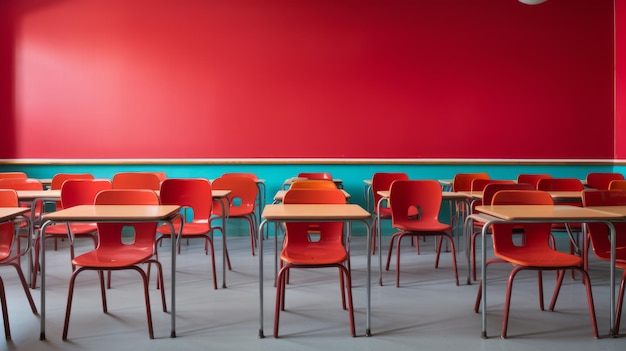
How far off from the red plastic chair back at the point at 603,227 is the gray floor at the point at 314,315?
0.45 meters

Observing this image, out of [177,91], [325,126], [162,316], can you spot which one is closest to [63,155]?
[177,91]

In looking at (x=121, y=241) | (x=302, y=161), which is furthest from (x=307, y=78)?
(x=121, y=241)

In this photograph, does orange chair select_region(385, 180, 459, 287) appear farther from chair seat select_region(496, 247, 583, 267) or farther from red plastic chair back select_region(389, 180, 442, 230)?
chair seat select_region(496, 247, 583, 267)

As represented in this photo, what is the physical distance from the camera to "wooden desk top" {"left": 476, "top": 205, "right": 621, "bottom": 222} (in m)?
Answer: 2.53

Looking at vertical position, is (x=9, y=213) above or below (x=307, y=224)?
above

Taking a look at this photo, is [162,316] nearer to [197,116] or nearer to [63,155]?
[197,116]

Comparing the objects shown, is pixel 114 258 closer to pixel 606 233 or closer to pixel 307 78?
pixel 606 233

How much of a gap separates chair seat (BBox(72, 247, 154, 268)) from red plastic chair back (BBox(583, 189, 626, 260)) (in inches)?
109

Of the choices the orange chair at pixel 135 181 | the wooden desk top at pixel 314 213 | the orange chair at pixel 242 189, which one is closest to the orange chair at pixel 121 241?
the wooden desk top at pixel 314 213

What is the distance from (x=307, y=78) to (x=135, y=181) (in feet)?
9.14

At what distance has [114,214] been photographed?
2570 mm

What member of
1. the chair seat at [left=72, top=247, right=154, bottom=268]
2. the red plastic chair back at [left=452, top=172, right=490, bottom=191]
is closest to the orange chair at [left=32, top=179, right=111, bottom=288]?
the chair seat at [left=72, top=247, right=154, bottom=268]

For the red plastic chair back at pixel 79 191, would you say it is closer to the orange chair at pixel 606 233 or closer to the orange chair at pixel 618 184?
the orange chair at pixel 606 233

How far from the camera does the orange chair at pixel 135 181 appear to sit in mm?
4633
